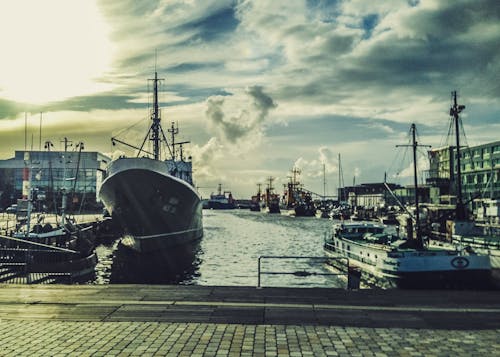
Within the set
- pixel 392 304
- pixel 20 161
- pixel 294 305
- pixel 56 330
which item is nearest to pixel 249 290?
pixel 294 305

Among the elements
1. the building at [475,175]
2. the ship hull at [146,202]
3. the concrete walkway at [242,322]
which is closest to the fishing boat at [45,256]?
the ship hull at [146,202]

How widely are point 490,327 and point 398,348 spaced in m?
3.20

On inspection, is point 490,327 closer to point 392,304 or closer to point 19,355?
point 392,304

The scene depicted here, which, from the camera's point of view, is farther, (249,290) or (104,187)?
(104,187)

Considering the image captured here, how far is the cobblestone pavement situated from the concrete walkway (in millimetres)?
22

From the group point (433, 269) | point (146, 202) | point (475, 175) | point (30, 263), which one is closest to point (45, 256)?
point (30, 263)

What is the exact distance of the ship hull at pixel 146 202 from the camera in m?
47.9

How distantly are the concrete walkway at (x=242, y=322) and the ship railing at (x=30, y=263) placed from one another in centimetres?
724

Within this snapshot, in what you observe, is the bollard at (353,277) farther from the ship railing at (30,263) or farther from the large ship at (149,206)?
the large ship at (149,206)

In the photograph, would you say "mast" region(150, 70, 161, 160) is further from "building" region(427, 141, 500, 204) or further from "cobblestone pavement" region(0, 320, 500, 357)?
"building" region(427, 141, 500, 204)

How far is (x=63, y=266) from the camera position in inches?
1264

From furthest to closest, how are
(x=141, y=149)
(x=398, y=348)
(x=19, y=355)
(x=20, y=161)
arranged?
(x=20, y=161) < (x=141, y=149) < (x=398, y=348) < (x=19, y=355)

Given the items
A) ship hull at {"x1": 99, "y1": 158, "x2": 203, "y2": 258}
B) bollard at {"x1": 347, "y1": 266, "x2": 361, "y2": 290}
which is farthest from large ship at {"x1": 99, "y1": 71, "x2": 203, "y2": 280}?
bollard at {"x1": 347, "y1": 266, "x2": 361, "y2": 290}

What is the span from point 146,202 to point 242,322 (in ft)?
128
